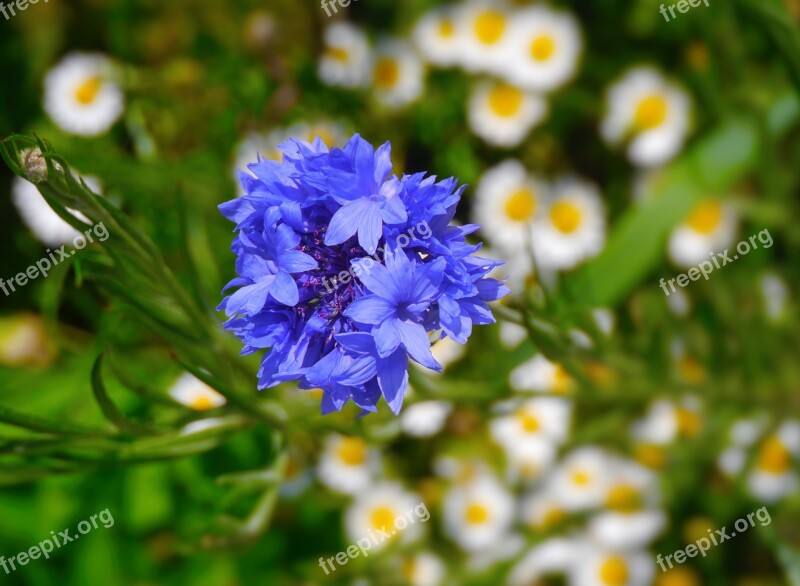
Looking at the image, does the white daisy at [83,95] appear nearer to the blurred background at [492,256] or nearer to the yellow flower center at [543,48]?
the blurred background at [492,256]

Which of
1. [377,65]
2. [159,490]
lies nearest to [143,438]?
[159,490]

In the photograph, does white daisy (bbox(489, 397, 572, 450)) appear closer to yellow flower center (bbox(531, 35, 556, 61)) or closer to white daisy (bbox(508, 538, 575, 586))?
white daisy (bbox(508, 538, 575, 586))

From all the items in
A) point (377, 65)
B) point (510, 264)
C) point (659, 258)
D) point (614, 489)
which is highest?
point (377, 65)

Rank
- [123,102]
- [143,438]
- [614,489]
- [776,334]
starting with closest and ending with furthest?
[143,438] < [776,334] < [614,489] < [123,102]

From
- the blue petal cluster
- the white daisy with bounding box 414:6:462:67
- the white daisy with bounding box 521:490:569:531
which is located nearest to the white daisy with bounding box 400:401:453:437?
the white daisy with bounding box 521:490:569:531

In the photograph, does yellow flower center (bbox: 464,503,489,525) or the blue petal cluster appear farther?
yellow flower center (bbox: 464,503,489,525)

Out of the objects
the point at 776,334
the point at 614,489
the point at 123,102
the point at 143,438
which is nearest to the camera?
→ the point at 143,438

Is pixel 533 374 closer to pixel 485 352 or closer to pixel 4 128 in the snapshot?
pixel 485 352
